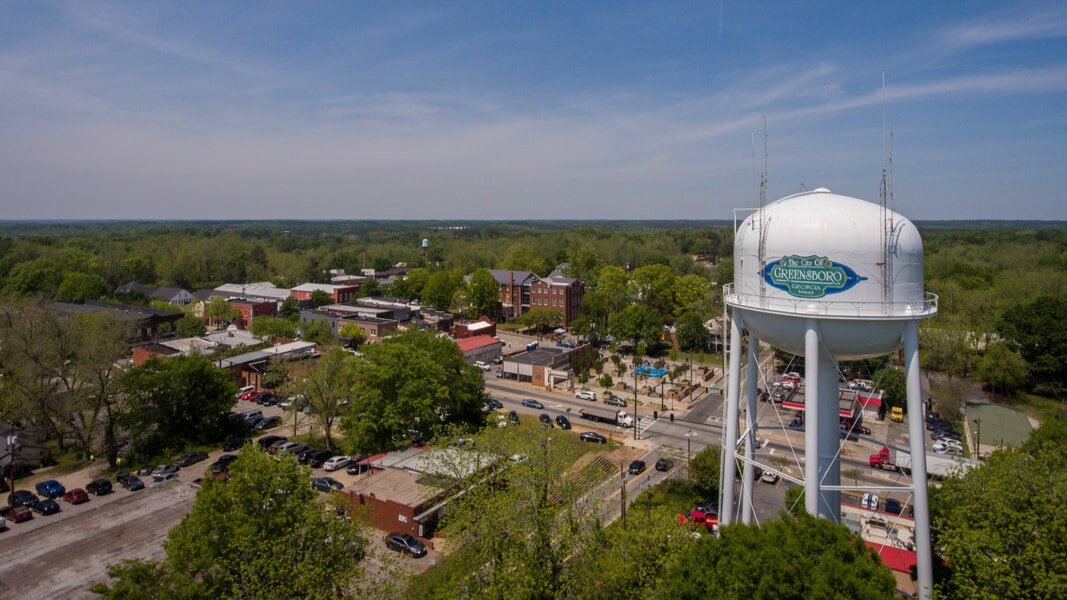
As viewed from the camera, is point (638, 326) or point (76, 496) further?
point (638, 326)

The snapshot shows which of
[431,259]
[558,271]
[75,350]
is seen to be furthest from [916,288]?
[431,259]

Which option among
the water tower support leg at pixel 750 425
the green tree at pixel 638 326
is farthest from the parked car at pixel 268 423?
the green tree at pixel 638 326

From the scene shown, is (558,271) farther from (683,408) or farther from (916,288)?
(916,288)

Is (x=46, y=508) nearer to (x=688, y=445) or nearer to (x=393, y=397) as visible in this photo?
(x=393, y=397)

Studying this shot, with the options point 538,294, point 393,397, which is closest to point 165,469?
point 393,397

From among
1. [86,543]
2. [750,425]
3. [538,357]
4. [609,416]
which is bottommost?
[609,416]

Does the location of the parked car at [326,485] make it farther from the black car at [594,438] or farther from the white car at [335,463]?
the black car at [594,438]

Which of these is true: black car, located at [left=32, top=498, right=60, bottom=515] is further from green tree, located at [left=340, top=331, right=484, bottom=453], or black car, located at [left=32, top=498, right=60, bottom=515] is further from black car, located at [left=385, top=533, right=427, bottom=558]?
black car, located at [left=385, top=533, right=427, bottom=558]
